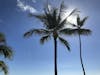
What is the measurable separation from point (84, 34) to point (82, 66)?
15.1 feet

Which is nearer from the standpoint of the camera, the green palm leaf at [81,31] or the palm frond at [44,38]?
the palm frond at [44,38]

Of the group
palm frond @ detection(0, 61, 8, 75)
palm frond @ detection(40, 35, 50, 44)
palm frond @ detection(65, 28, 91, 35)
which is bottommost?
palm frond @ detection(0, 61, 8, 75)

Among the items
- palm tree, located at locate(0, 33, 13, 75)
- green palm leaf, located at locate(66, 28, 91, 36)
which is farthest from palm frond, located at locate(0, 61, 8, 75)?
green palm leaf, located at locate(66, 28, 91, 36)

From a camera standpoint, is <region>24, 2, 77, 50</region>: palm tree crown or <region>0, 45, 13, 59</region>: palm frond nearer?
<region>0, 45, 13, 59</region>: palm frond

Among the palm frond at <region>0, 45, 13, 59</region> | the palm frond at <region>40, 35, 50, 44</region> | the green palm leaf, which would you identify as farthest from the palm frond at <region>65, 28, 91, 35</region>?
the palm frond at <region>0, 45, 13, 59</region>

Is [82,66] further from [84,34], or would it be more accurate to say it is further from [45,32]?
[45,32]

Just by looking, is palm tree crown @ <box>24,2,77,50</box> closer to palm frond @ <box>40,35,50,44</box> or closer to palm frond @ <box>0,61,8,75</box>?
palm frond @ <box>40,35,50,44</box>

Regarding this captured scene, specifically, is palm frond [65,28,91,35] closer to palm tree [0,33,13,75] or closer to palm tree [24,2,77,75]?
palm tree [24,2,77,75]

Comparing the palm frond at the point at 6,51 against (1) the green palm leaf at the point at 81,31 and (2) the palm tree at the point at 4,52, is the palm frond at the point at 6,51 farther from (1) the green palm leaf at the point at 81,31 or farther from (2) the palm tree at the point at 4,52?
(1) the green palm leaf at the point at 81,31

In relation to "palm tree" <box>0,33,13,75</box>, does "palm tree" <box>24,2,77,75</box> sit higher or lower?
higher

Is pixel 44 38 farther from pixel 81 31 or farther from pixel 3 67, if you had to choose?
pixel 3 67

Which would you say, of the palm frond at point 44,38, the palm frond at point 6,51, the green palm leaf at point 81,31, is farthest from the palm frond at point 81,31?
the palm frond at point 6,51

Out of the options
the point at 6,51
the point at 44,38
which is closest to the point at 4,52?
the point at 6,51

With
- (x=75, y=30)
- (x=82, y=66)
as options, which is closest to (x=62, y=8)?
(x=75, y=30)
